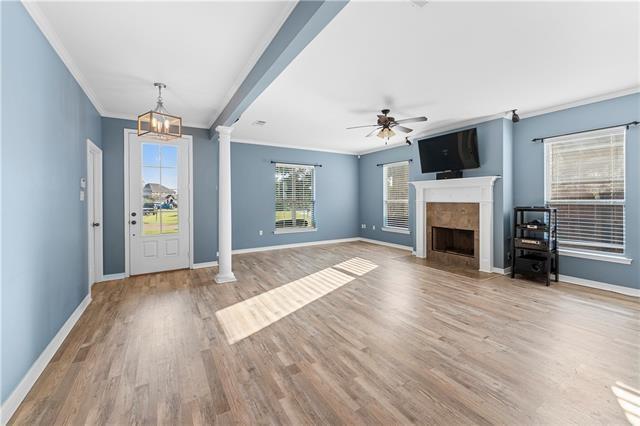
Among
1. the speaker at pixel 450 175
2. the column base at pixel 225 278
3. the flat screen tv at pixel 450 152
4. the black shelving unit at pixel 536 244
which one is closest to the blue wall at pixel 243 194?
the column base at pixel 225 278

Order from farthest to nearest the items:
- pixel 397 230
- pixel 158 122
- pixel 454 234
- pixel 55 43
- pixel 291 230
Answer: pixel 291 230
pixel 397 230
pixel 454 234
pixel 158 122
pixel 55 43

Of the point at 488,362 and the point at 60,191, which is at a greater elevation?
the point at 60,191

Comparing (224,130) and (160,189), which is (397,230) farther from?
(160,189)

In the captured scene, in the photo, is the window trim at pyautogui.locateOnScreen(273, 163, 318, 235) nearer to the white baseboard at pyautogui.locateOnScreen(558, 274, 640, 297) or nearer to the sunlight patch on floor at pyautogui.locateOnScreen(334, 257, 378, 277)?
the sunlight patch on floor at pyautogui.locateOnScreen(334, 257, 378, 277)

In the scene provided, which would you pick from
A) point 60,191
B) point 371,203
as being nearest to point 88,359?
point 60,191

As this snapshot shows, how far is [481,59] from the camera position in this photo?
9.26ft

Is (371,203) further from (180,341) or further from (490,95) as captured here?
(180,341)

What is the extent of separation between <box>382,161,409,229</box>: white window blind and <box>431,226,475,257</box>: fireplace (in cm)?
117

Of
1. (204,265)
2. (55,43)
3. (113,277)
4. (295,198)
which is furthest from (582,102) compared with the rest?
(113,277)

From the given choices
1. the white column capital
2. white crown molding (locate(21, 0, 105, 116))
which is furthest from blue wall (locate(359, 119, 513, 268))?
white crown molding (locate(21, 0, 105, 116))

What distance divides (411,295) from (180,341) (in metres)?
2.77

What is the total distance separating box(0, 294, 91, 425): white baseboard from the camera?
Result: 5.24 feet

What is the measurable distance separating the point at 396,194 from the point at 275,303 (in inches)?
194

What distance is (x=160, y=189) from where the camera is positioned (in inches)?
188
